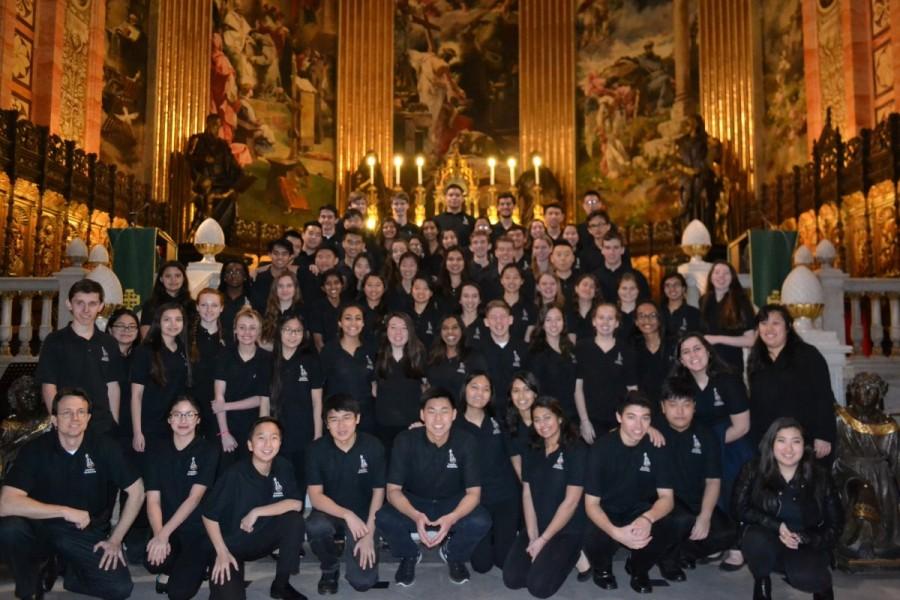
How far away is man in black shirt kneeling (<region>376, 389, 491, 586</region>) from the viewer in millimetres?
5012

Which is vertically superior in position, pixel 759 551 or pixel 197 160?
pixel 197 160

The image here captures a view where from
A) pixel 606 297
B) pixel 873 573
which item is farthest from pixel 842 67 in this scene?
pixel 873 573

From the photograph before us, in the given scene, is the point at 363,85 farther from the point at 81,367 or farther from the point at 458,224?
the point at 81,367

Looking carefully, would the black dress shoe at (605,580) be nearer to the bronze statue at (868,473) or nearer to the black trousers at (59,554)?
the bronze statue at (868,473)

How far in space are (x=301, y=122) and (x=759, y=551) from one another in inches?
648

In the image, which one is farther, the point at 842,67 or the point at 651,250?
the point at 651,250

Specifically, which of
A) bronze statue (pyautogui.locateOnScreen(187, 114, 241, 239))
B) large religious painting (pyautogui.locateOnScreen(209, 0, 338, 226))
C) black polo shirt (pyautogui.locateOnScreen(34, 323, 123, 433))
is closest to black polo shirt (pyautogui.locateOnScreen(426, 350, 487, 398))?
black polo shirt (pyautogui.locateOnScreen(34, 323, 123, 433))

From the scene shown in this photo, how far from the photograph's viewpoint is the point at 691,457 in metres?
5.16

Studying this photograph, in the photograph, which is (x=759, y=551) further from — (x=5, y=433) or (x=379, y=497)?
(x=5, y=433)

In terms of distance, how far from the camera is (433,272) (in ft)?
27.6

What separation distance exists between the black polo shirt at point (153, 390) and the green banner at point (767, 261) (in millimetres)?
6589

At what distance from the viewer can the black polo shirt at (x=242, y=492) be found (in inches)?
188

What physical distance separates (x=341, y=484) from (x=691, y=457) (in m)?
2.26

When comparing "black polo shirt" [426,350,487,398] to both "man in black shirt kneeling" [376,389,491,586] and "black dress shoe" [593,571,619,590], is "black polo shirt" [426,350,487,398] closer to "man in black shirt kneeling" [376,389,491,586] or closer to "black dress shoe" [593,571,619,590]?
"man in black shirt kneeling" [376,389,491,586]
